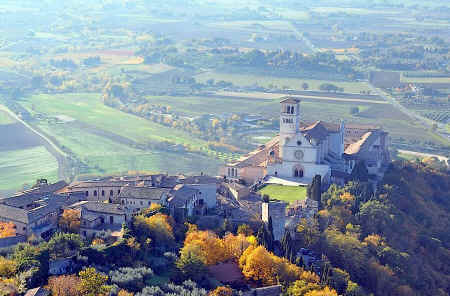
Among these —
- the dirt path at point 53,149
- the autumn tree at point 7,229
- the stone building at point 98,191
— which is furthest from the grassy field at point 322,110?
the autumn tree at point 7,229

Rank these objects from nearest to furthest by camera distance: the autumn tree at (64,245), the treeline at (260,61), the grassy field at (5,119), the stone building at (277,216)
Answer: the autumn tree at (64,245)
the stone building at (277,216)
the grassy field at (5,119)
the treeline at (260,61)

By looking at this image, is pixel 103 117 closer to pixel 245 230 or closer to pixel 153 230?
pixel 245 230

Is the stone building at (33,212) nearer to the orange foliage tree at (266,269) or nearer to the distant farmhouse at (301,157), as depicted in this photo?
the orange foliage tree at (266,269)

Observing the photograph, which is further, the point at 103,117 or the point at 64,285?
the point at 103,117

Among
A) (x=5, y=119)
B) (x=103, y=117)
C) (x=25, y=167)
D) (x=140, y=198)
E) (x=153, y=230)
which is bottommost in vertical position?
(x=103, y=117)

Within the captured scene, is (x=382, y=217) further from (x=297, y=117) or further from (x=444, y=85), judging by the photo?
(x=444, y=85)

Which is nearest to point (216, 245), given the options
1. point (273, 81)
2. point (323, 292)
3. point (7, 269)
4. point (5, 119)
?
point (323, 292)

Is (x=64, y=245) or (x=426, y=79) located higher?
(x=64, y=245)
